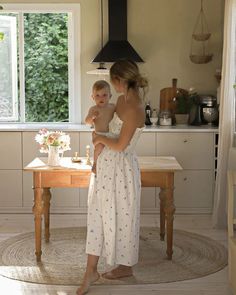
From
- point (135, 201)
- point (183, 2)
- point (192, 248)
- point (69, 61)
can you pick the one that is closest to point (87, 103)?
point (69, 61)

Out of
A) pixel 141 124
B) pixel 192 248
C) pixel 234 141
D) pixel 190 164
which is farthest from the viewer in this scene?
pixel 190 164

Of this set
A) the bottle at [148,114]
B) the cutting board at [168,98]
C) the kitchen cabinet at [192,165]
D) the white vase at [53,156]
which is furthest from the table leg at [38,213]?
the cutting board at [168,98]

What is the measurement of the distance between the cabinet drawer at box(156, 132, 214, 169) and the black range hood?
2.99 feet

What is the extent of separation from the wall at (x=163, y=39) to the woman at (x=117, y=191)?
2.47 metres

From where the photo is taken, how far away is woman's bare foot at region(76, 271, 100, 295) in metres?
3.57

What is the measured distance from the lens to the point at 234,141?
5.06 meters

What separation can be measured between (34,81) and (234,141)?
2.35 meters

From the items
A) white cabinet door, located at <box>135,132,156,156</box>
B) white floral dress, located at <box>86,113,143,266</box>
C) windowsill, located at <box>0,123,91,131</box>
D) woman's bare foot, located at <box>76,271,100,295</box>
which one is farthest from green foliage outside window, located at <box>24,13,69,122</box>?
woman's bare foot, located at <box>76,271,100,295</box>

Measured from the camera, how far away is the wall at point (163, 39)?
19.6 feet

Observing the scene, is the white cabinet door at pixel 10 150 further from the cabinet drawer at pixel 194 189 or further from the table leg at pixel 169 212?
the table leg at pixel 169 212

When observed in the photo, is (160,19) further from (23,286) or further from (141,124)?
(23,286)

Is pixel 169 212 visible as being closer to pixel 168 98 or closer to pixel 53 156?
pixel 53 156

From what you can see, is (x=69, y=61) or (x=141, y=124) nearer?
(x=141, y=124)

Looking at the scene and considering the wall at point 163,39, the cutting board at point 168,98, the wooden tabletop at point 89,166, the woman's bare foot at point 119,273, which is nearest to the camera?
the woman's bare foot at point 119,273
